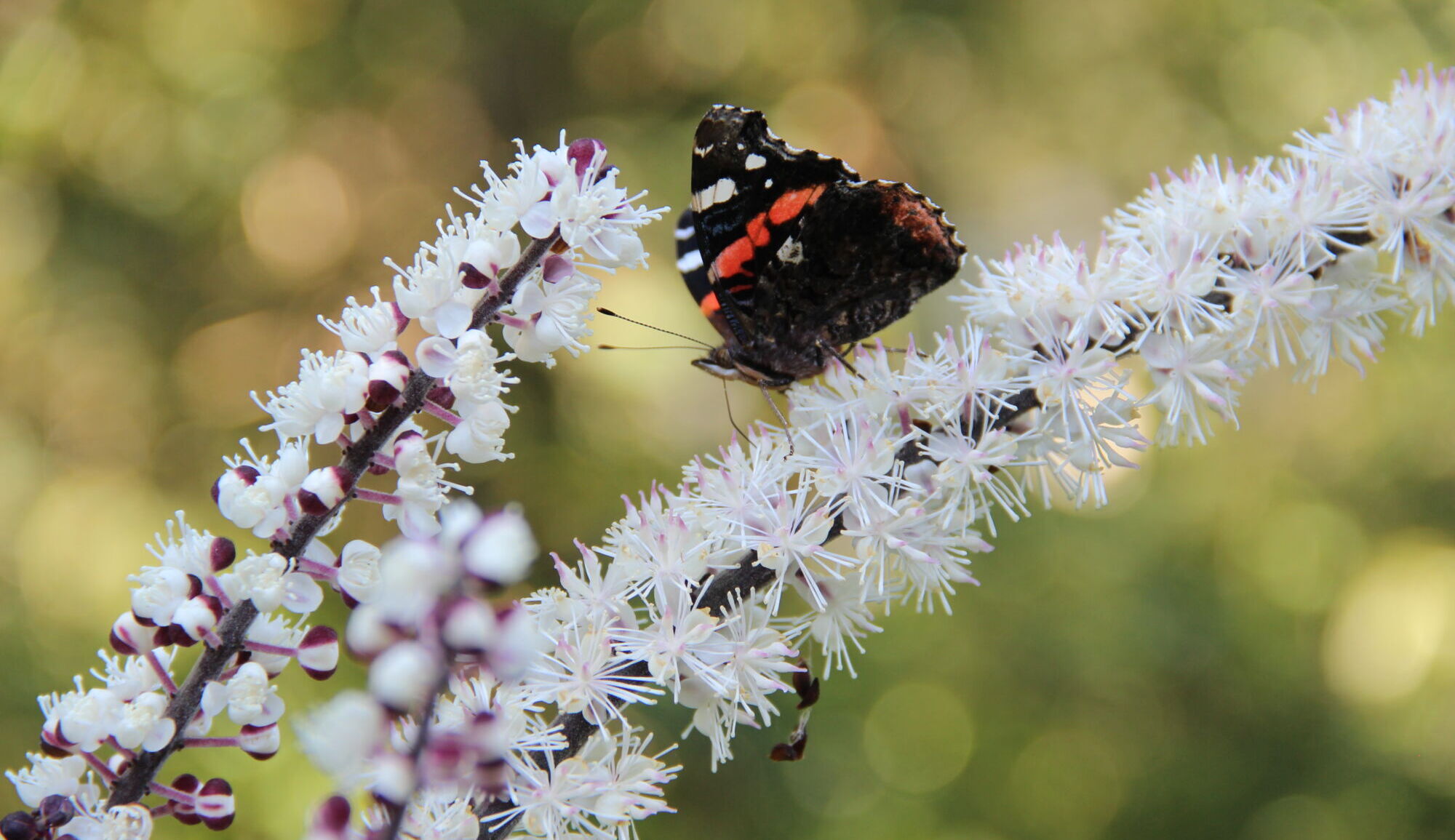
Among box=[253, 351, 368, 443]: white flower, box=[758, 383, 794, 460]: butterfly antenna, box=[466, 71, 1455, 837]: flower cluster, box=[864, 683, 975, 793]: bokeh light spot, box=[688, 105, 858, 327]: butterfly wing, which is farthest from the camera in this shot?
box=[864, 683, 975, 793]: bokeh light spot

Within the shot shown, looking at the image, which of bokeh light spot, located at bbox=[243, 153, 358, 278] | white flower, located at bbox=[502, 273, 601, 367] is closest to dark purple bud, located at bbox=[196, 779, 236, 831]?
white flower, located at bbox=[502, 273, 601, 367]

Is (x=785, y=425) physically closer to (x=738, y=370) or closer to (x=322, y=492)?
(x=738, y=370)

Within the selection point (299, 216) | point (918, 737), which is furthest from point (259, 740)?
point (299, 216)

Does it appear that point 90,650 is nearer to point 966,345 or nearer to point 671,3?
point 966,345

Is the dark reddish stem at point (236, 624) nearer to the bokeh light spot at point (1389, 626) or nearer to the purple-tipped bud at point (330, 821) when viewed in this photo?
the purple-tipped bud at point (330, 821)

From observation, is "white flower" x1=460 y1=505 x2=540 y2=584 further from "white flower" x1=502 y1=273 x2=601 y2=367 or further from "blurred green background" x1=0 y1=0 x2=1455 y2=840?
"blurred green background" x1=0 y1=0 x2=1455 y2=840

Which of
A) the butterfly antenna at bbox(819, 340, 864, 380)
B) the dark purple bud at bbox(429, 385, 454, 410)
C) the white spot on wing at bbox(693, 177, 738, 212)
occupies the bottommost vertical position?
the dark purple bud at bbox(429, 385, 454, 410)
